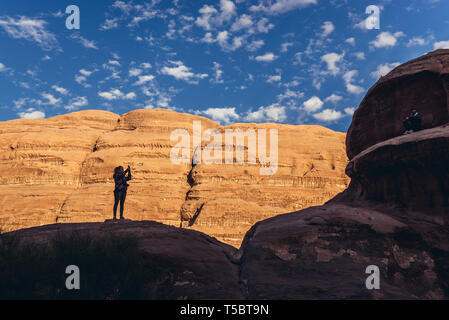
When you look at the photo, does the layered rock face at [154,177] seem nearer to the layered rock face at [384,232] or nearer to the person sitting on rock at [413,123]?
the layered rock face at [384,232]

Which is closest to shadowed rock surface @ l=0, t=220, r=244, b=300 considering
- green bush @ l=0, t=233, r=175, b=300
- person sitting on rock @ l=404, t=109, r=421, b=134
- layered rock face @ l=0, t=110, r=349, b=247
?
green bush @ l=0, t=233, r=175, b=300

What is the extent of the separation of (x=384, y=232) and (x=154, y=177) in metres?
36.0

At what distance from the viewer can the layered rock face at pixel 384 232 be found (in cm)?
792

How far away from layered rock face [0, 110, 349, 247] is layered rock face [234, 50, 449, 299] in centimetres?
2355

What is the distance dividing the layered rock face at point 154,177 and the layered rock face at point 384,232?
23548 mm

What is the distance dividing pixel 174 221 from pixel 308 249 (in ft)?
101

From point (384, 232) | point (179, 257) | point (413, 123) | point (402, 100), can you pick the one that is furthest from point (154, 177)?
point (384, 232)

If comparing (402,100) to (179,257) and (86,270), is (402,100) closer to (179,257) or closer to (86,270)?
(179,257)

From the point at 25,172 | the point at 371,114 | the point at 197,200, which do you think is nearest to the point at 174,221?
the point at 197,200

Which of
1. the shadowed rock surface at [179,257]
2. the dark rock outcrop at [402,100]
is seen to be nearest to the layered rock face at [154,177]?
the dark rock outcrop at [402,100]

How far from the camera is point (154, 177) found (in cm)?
4312

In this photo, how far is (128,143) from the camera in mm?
46625

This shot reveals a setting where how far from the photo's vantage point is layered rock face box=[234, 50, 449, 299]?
7.92 meters
